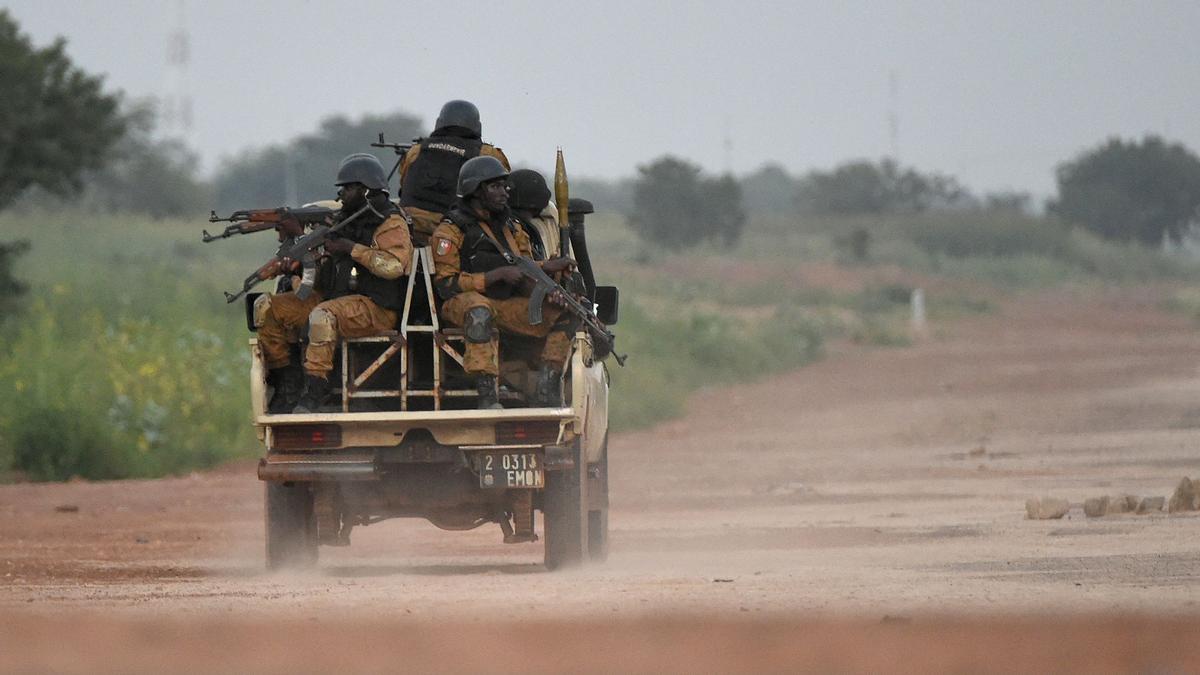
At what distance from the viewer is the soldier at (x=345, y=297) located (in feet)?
42.4

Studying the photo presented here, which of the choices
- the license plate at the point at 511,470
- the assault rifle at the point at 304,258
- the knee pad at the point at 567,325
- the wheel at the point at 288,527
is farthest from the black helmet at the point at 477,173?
the wheel at the point at 288,527

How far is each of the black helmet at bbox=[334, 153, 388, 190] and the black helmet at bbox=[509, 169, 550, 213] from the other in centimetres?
105

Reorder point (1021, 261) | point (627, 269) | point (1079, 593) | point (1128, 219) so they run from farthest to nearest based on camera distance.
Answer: point (1128, 219) < point (1021, 261) < point (627, 269) < point (1079, 593)

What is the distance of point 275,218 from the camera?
13773mm

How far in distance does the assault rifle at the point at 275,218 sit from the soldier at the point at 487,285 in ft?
3.16

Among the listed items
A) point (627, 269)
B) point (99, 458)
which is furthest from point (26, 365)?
point (627, 269)

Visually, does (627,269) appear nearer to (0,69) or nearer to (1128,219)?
(0,69)

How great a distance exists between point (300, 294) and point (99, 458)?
11.6 meters

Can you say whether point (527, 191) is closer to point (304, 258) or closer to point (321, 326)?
point (304, 258)

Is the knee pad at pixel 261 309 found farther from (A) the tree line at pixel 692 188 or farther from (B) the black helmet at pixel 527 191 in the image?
(A) the tree line at pixel 692 188

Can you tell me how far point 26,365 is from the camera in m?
25.6

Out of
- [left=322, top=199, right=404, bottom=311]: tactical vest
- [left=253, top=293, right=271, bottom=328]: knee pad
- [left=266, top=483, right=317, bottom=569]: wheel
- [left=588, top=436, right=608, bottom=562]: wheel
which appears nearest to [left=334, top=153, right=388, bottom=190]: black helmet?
[left=322, top=199, right=404, bottom=311]: tactical vest

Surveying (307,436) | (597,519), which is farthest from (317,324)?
(597,519)

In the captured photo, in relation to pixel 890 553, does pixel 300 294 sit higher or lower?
higher
